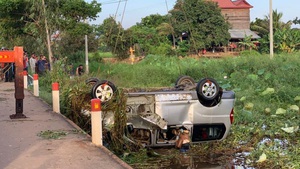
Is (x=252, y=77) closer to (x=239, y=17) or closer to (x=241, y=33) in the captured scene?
(x=241, y=33)

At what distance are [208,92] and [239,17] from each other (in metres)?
60.5

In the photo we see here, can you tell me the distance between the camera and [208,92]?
8750mm

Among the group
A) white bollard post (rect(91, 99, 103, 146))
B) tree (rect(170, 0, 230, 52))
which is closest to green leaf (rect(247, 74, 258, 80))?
white bollard post (rect(91, 99, 103, 146))

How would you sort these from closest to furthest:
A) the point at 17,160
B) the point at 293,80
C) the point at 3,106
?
the point at 17,160, the point at 3,106, the point at 293,80

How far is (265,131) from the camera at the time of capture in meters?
11.2

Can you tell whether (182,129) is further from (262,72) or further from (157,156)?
(262,72)

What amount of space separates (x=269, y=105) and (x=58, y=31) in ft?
53.0

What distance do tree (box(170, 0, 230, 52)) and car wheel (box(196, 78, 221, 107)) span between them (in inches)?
1682

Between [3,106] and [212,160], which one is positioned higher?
[3,106]

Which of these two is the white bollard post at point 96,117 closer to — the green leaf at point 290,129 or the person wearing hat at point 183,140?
the person wearing hat at point 183,140

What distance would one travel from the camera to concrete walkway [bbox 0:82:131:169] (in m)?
6.53

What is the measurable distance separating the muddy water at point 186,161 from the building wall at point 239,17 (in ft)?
194

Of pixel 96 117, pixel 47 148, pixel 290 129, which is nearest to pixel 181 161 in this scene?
pixel 96 117

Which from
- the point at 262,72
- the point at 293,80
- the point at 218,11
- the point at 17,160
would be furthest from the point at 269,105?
the point at 218,11
